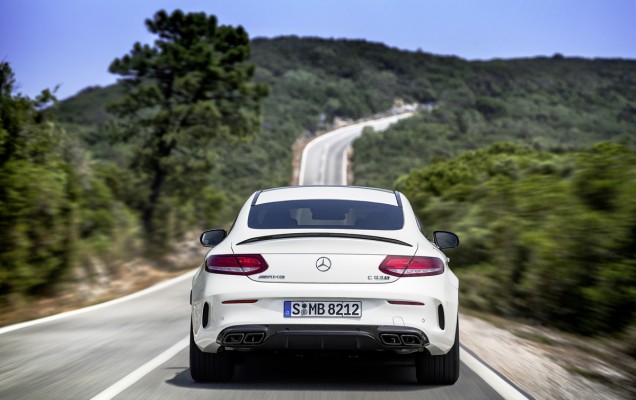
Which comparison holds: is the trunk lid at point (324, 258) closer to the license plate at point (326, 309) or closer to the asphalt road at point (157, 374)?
the license plate at point (326, 309)

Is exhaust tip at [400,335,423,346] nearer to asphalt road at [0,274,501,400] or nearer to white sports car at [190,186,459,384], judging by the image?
white sports car at [190,186,459,384]

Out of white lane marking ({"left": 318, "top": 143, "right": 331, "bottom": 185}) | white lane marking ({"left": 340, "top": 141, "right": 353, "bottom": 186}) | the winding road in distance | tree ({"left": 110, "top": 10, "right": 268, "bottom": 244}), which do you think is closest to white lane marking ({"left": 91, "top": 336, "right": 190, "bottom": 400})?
the winding road in distance

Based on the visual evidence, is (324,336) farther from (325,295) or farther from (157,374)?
(157,374)

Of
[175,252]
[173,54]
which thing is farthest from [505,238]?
[173,54]

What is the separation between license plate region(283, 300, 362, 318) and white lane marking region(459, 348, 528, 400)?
1.26 m

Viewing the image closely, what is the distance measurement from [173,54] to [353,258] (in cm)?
2669

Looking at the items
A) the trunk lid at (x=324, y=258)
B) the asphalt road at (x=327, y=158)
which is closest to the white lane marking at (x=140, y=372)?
the trunk lid at (x=324, y=258)

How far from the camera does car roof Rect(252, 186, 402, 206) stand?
664cm

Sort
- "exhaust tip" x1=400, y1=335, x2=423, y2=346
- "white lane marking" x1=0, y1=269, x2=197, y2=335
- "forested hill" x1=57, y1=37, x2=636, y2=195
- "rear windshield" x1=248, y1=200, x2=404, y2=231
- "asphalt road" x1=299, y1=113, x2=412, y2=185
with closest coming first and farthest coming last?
"exhaust tip" x1=400, y1=335, x2=423, y2=346 < "rear windshield" x1=248, y1=200, x2=404, y2=231 < "white lane marking" x1=0, y1=269, x2=197, y2=335 < "asphalt road" x1=299, y1=113, x2=412, y2=185 < "forested hill" x1=57, y1=37, x2=636, y2=195

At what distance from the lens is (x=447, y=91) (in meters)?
140

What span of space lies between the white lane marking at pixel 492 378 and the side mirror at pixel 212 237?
97.0 inches

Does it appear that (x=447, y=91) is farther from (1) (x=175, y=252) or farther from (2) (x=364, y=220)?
(2) (x=364, y=220)

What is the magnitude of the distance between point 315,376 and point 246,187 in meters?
52.6

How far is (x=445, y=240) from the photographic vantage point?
6895 mm
